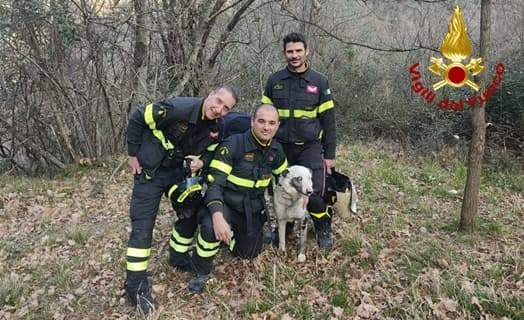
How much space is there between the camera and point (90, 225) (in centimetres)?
639

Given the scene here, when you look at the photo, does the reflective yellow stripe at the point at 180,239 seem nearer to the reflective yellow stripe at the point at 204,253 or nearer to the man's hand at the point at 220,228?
the reflective yellow stripe at the point at 204,253

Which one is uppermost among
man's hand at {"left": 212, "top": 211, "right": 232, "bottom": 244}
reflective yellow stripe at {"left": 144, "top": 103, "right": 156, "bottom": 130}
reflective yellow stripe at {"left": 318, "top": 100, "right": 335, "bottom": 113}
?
reflective yellow stripe at {"left": 144, "top": 103, "right": 156, "bottom": 130}

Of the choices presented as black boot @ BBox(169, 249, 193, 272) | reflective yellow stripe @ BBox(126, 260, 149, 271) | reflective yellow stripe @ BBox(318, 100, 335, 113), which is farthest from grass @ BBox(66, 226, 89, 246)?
reflective yellow stripe @ BBox(318, 100, 335, 113)

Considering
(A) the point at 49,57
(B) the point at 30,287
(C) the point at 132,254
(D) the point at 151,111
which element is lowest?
(B) the point at 30,287

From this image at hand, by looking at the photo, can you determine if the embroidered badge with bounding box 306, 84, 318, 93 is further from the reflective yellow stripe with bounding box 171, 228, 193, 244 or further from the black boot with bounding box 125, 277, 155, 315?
the black boot with bounding box 125, 277, 155, 315

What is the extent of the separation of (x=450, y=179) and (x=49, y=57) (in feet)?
23.8

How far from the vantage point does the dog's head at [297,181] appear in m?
4.35

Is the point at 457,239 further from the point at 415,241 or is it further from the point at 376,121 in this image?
the point at 376,121

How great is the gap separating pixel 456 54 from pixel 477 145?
1.22 meters

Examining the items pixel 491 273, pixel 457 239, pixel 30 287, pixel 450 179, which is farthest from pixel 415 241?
pixel 30 287

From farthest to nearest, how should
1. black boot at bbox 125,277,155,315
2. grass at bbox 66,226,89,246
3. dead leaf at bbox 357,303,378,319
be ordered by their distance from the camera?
grass at bbox 66,226,89,246 < black boot at bbox 125,277,155,315 < dead leaf at bbox 357,303,378,319

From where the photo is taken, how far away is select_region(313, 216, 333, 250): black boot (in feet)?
16.3

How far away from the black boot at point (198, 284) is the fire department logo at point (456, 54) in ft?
8.99

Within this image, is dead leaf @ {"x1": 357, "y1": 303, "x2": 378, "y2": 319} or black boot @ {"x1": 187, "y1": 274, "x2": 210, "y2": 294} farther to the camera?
black boot @ {"x1": 187, "y1": 274, "x2": 210, "y2": 294}
